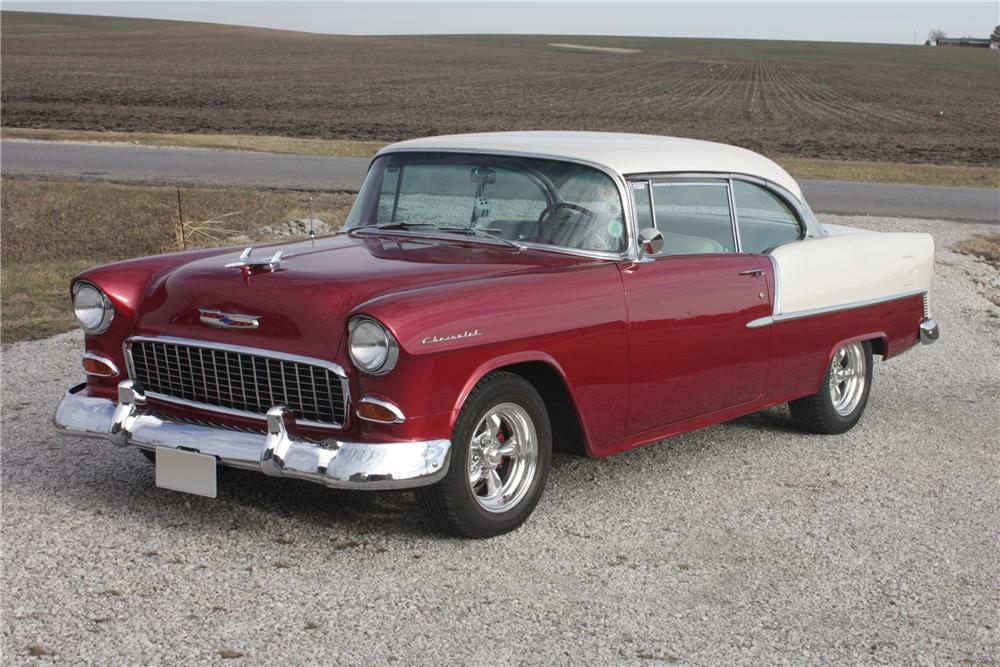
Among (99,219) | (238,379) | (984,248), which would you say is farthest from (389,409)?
(984,248)

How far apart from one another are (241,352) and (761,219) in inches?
113

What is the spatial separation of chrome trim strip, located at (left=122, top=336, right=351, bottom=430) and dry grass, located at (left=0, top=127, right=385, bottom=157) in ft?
65.5

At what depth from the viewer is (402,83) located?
171 ft

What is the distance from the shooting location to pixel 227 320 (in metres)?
4.27

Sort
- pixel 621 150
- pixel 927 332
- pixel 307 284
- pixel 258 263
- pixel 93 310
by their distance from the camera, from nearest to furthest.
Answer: pixel 307 284 < pixel 258 263 < pixel 93 310 < pixel 621 150 < pixel 927 332

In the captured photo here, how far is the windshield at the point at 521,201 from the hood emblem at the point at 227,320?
4.01 feet

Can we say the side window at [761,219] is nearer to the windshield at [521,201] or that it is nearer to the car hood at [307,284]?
the windshield at [521,201]

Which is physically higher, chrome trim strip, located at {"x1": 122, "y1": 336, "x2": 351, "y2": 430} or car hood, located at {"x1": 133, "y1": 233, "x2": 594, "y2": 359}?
car hood, located at {"x1": 133, "y1": 233, "x2": 594, "y2": 359}

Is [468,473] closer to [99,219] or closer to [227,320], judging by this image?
[227,320]

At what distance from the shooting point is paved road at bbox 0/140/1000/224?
1780 cm

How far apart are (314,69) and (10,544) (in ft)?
187

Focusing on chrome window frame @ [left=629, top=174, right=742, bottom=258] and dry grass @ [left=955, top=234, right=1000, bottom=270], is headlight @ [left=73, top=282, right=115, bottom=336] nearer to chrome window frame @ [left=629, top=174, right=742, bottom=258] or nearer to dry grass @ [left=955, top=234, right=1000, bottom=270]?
chrome window frame @ [left=629, top=174, right=742, bottom=258]

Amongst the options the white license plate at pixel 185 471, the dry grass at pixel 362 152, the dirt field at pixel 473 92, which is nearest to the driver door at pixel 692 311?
the white license plate at pixel 185 471

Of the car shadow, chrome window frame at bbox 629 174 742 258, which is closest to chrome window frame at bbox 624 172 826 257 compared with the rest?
chrome window frame at bbox 629 174 742 258
